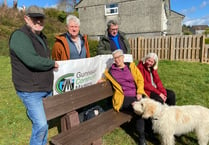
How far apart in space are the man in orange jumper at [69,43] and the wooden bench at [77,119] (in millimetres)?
724

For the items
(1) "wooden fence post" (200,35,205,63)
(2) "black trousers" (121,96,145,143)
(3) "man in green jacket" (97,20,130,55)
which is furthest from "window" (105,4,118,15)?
(2) "black trousers" (121,96,145,143)

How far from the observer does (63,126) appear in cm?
314

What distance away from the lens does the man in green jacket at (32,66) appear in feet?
7.56

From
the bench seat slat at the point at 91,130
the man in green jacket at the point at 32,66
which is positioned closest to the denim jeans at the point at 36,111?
the man in green jacket at the point at 32,66

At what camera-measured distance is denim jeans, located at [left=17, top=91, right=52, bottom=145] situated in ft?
8.18

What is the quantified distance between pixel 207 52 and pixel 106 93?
994 cm

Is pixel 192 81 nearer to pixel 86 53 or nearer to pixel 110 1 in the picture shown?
pixel 86 53

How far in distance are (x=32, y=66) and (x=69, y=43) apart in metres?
1.26

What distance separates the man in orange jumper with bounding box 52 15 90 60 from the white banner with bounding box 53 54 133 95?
0.59ft

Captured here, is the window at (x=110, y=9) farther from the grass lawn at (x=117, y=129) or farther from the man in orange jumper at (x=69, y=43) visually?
the man in orange jumper at (x=69, y=43)

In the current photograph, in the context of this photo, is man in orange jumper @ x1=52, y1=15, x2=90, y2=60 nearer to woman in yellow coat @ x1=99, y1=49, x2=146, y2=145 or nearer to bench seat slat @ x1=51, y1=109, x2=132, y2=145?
woman in yellow coat @ x1=99, y1=49, x2=146, y2=145

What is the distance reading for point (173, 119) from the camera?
3.20 meters

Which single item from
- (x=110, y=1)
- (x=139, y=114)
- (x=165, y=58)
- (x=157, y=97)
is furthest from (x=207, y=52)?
(x=110, y=1)

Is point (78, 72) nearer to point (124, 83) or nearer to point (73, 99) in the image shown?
→ point (73, 99)
